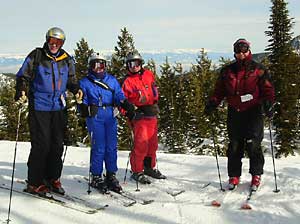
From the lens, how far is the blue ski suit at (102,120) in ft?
20.4

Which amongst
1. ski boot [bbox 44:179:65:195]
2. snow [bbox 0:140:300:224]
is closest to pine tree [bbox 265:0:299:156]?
snow [bbox 0:140:300:224]

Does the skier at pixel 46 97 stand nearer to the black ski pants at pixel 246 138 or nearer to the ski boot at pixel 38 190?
the ski boot at pixel 38 190

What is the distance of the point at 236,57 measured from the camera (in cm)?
594

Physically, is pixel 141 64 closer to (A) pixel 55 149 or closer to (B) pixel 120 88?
(B) pixel 120 88

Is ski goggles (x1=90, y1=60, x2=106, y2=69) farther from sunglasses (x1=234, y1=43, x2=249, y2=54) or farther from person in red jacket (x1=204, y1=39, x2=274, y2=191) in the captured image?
A: sunglasses (x1=234, y1=43, x2=249, y2=54)

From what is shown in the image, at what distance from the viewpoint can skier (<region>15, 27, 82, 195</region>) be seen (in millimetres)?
5480

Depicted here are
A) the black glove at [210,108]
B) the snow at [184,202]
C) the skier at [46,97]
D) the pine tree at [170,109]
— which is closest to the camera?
the snow at [184,202]

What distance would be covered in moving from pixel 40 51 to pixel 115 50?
28130 millimetres

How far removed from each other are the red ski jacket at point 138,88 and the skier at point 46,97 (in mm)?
1268

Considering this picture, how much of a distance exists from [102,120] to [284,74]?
26.3 metres

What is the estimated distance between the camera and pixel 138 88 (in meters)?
6.93

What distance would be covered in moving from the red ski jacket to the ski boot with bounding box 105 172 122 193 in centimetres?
143

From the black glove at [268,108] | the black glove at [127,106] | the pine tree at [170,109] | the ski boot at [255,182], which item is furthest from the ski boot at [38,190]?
the pine tree at [170,109]

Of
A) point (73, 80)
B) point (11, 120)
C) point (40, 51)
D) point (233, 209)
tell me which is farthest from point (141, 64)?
point (11, 120)
